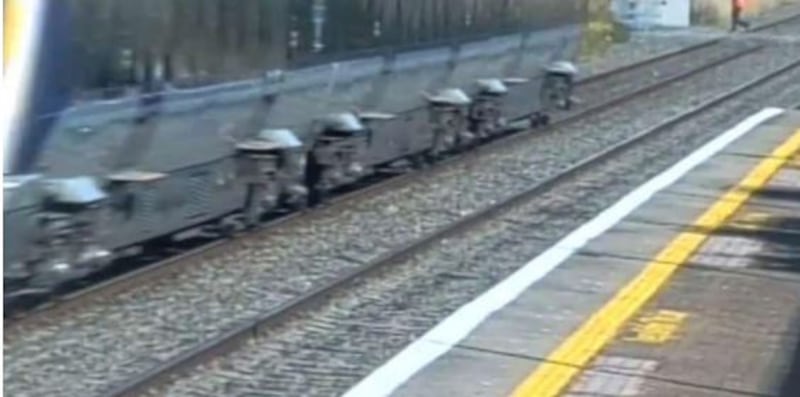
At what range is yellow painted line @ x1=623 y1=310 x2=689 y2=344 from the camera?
835 centimetres

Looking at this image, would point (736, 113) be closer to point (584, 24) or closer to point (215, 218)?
point (584, 24)

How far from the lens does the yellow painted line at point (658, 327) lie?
8.35 m

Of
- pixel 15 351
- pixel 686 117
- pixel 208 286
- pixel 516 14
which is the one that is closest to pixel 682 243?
pixel 208 286

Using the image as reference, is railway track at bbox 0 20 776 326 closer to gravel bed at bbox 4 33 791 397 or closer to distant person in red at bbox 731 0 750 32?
gravel bed at bbox 4 33 791 397

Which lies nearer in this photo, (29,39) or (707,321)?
(29,39)

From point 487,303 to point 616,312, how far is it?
72 cm

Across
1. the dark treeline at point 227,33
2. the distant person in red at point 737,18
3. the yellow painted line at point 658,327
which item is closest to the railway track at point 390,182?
the dark treeline at point 227,33

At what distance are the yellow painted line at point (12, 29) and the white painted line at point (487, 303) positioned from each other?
2.13 meters

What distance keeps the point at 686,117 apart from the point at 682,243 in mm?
10747

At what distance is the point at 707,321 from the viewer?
8.95m

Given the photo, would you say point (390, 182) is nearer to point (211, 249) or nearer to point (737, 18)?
point (211, 249)

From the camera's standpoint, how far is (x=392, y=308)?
31.9ft

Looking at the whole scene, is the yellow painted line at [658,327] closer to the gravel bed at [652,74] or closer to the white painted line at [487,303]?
the white painted line at [487,303]

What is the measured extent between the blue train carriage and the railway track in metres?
0.18
